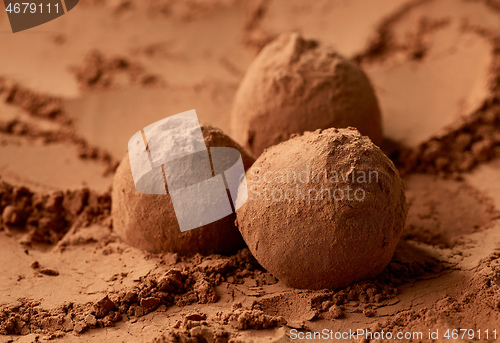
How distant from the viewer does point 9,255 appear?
309cm

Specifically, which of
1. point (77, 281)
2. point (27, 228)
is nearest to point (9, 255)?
point (27, 228)

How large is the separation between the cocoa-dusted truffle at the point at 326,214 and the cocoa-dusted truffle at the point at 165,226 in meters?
0.28

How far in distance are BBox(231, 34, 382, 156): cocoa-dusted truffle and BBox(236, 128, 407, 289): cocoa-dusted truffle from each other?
1.00m

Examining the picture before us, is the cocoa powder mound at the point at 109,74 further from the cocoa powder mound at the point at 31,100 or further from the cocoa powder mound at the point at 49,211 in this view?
the cocoa powder mound at the point at 49,211

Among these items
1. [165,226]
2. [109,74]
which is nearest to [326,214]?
[165,226]

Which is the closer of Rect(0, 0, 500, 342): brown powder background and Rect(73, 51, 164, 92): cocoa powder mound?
Rect(0, 0, 500, 342): brown powder background

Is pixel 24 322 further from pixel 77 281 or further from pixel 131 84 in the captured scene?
pixel 131 84

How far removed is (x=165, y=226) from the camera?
2.88 m

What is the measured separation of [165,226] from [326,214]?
0.91 m

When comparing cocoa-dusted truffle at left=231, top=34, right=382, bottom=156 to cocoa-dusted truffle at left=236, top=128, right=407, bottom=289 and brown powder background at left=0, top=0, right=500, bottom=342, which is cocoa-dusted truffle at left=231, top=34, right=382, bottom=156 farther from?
cocoa-dusted truffle at left=236, top=128, right=407, bottom=289

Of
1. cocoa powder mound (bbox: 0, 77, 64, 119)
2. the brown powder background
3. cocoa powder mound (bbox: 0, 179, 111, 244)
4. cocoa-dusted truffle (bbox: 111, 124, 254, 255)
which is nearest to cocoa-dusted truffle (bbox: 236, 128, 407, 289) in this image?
the brown powder background

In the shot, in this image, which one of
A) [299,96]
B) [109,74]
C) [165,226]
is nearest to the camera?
[165,226]

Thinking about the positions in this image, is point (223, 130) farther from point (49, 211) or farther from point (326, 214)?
point (326, 214)

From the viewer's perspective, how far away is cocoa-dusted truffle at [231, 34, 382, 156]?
365cm
